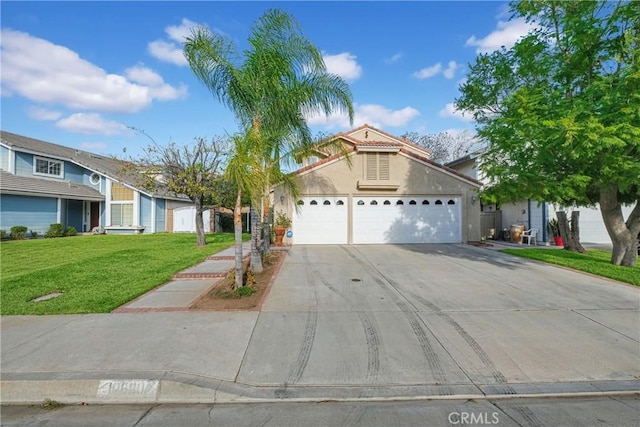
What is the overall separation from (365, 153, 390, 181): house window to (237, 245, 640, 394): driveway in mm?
7316

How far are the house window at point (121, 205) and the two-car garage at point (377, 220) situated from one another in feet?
50.0

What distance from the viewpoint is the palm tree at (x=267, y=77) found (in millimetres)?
7703

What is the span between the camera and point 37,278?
28.9ft

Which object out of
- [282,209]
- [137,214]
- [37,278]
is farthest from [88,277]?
[137,214]

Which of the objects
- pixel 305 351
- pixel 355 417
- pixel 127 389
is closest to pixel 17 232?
pixel 127 389

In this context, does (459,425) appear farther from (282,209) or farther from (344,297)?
(282,209)

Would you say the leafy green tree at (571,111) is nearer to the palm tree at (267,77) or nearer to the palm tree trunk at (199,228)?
the palm tree at (267,77)

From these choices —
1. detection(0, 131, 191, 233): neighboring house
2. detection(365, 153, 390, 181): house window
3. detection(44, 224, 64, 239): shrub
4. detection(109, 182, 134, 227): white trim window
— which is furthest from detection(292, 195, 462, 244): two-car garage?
detection(44, 224, 64, 239): shrub

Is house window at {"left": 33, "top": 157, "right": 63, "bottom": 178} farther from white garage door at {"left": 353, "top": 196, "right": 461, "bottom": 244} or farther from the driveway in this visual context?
the driveway

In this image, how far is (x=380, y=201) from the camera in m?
16.0

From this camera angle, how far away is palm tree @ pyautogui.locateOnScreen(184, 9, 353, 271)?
25.3 feet

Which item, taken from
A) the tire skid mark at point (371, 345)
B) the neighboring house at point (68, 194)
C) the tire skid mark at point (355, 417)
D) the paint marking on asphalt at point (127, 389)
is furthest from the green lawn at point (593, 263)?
the neighboring house at point (68, 194)

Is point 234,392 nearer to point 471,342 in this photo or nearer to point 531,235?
point 471,342

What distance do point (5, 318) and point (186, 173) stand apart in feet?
34.6
